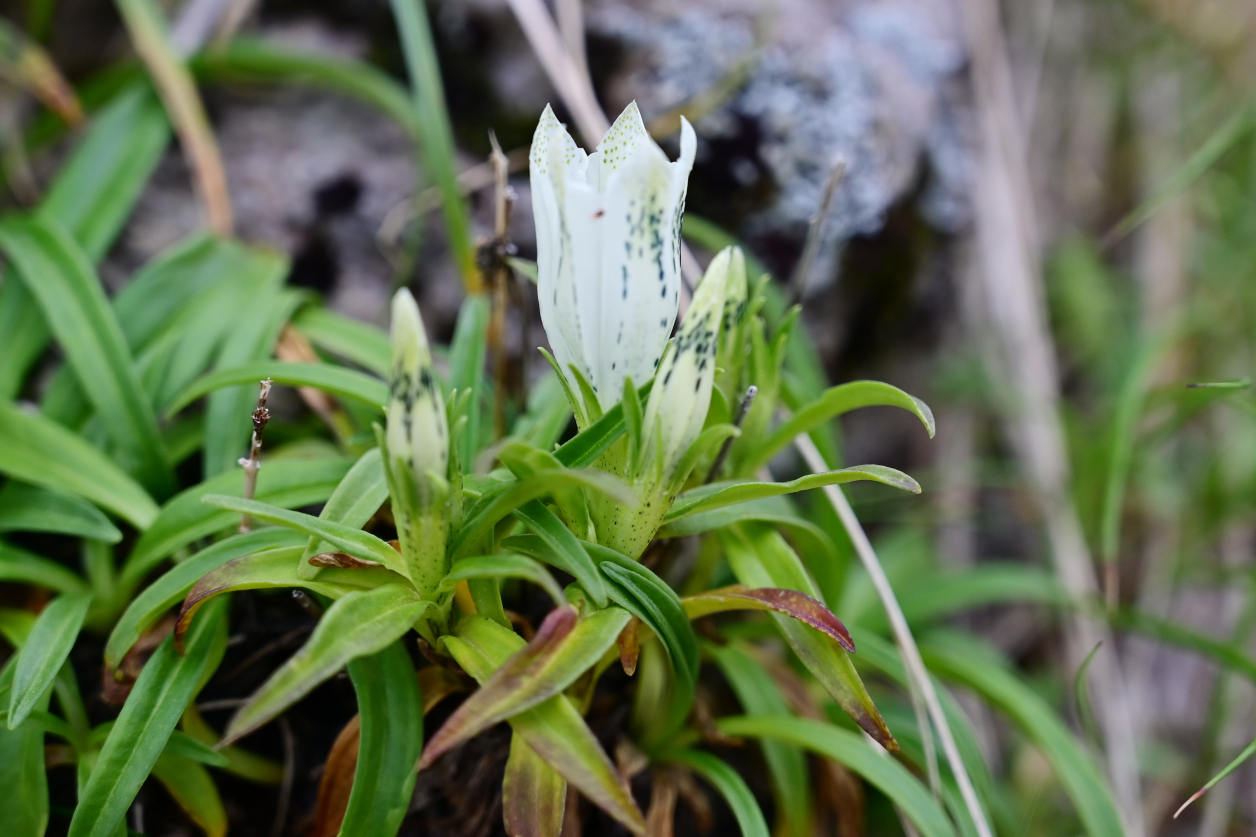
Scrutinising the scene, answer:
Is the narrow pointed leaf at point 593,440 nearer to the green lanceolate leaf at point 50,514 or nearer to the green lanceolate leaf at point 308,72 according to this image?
the green lanceolate leaf at point 50,514

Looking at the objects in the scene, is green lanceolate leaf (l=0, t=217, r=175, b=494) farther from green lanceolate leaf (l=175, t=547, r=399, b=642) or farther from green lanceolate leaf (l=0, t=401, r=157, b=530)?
green lanceolate leaf (l=175, t=547, r=399, b=642)

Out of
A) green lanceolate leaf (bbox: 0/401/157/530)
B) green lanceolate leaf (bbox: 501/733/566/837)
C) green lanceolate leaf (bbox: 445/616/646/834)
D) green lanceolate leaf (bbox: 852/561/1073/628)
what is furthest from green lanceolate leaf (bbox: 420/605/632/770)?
green lanceolate leaf (bbox: 852/561/1073/628)

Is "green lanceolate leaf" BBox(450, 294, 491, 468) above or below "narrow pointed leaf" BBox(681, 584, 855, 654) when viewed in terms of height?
Answer: above

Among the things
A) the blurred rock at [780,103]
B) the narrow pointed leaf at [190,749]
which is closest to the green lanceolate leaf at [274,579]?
the narrow pointed leaf at [190,749]

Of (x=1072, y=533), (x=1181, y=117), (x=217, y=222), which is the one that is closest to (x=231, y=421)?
(x=217, y=222)

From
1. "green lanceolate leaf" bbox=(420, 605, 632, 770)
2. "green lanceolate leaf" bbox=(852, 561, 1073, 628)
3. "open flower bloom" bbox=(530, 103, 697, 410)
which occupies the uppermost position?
"open flower bloom" bbox=(530, 103, 697, 410)
